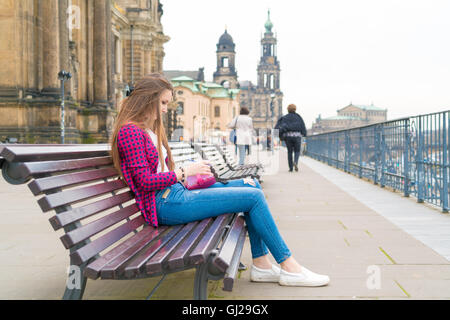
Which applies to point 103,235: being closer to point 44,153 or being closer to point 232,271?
point 44,153

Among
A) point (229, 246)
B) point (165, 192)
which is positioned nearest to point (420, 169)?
point (165, 192)

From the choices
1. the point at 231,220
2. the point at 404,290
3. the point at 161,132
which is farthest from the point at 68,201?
the point at 404,290

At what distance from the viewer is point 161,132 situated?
3.69 meters

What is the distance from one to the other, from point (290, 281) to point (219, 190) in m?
0.80

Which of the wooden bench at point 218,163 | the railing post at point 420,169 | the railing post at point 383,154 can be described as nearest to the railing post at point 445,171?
the railing post at point 420,169

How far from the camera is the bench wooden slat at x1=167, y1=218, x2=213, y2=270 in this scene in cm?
262

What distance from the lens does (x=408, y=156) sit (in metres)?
9.06

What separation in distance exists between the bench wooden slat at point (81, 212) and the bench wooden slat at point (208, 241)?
0.66 m

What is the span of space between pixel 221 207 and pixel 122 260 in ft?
3.23

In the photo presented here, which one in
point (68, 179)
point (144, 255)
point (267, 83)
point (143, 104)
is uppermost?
point (267, 83)

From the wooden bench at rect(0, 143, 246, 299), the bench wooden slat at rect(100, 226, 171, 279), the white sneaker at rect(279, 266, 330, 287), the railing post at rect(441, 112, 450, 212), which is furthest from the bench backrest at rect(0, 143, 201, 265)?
the railing post at rect(441, 112, 450, 212)

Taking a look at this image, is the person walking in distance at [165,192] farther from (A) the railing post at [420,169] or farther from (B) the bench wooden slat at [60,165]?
(A) the railing post at [420,169]

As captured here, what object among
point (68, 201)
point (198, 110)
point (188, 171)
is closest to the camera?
point (68, 201)
